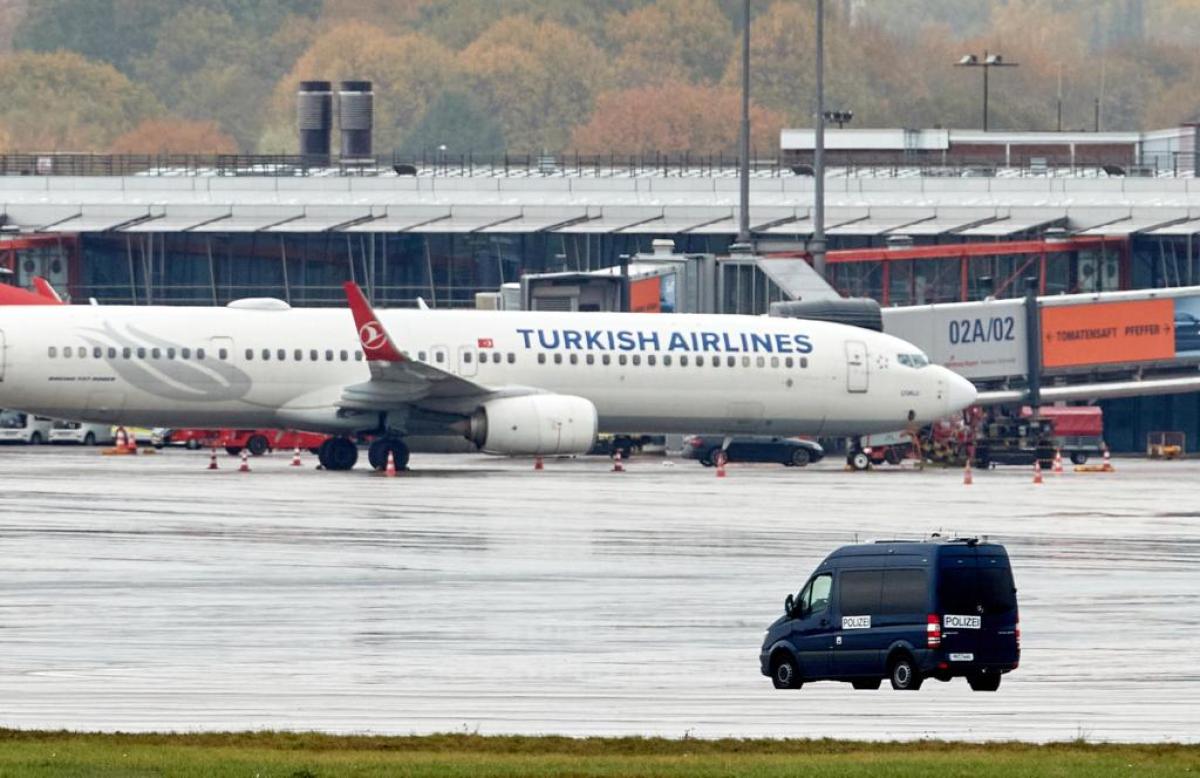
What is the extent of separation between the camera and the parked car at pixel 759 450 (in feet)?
189

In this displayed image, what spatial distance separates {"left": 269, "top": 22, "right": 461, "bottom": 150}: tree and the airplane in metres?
97.2

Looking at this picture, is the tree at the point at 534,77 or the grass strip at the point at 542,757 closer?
the grass strip at the point at 542,757

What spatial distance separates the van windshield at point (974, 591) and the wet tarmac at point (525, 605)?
2.63 feet

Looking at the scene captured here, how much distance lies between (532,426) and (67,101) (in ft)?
332

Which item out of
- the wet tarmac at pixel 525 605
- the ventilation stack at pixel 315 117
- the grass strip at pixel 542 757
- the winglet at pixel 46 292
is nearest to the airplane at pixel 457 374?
the wet tarmac at pixel 525 605

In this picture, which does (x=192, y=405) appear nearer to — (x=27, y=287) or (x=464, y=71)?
(x=27, y=287)

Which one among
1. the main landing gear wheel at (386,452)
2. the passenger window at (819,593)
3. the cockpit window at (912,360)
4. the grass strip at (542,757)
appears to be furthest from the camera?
the cockpit window at (912,360)

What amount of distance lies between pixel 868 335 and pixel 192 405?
16.1m

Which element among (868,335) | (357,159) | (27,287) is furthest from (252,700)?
(357,159)

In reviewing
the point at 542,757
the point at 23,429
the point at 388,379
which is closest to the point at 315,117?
the point at 23,429

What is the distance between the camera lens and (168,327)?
51.1 metres

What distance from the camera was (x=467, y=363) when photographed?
5256 centimetres

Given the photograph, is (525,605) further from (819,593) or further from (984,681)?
(984,681)

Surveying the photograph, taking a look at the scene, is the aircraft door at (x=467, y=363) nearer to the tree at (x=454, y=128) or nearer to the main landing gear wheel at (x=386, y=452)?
the main landing gear wheel at (x=386, y=452)
